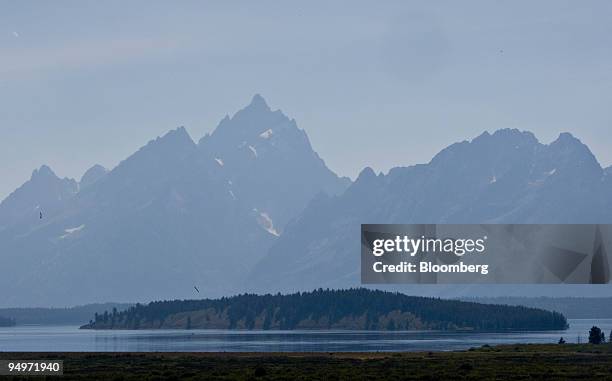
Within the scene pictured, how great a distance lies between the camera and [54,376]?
18125 cm

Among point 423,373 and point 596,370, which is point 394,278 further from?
point 596,370

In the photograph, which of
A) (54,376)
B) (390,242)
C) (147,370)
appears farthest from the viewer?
(147,370)

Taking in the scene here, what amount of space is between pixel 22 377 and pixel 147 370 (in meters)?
29.2

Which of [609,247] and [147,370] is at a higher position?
[609,247]

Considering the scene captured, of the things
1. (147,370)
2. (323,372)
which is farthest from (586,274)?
(147,370)

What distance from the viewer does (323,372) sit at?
610 ft

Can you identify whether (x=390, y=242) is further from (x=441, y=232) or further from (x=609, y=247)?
(x=609, y=247)

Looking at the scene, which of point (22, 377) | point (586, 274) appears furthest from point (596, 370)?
point (22, 377)

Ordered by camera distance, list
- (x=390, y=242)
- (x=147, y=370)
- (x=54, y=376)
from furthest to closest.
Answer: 1. (x=147, y=370)
2. (x=54, y=376)
3. (x=390, y=242)

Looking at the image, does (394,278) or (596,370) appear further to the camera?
(596,370)

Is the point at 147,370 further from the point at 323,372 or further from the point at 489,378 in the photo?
the point at 489,378

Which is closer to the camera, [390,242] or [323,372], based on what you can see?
[390,242]

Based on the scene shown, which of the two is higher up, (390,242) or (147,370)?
(390,242)

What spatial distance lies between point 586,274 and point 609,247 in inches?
575
